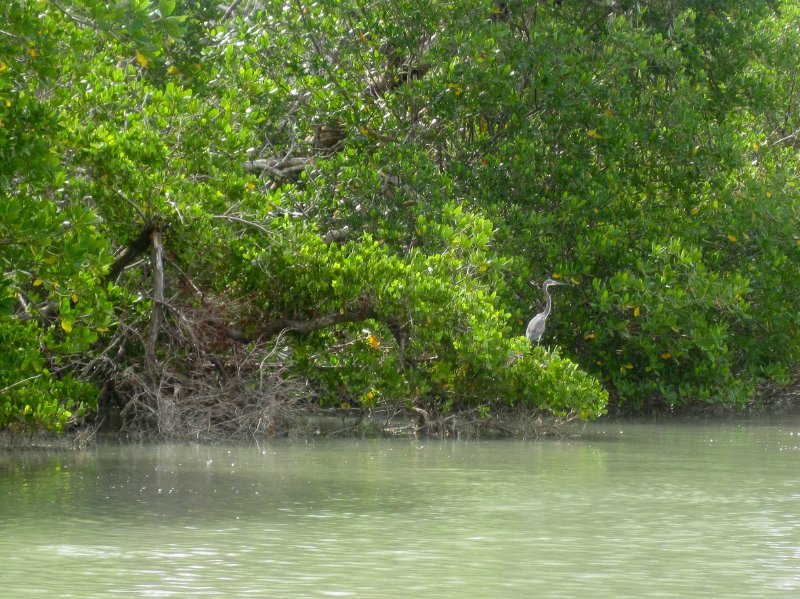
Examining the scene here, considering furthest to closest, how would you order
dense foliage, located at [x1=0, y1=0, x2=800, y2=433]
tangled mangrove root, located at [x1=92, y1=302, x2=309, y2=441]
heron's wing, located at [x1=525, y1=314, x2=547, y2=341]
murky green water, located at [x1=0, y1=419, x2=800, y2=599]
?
1. heron's wing, located at [x1=525, y1=314, x2=547, y2=341]
2. tangled mangrove root, located at [x1=92, y1=302, x2=309, y2=441]
3. dense foliage, located at [x1=0, y1=0, x2=800, y2=433]
4. murky green water, located at [x1=0, y1=419, x2=800, y2=599]

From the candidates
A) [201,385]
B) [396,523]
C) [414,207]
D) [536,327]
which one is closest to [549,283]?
[536,327]

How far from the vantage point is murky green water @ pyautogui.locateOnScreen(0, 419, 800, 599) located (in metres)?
5.49

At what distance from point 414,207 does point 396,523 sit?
7459 mm

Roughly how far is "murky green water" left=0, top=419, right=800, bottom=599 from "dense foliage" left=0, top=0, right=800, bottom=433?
1.33 meters

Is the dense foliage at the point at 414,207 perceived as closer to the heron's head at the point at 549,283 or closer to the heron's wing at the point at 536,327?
the heron's head at the point at 549,283

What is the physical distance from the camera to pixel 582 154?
51.3 ft

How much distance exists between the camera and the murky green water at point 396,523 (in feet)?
18.0

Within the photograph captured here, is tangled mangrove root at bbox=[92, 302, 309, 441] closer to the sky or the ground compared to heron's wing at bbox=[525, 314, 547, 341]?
closer to the ground

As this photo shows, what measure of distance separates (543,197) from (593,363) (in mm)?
2033

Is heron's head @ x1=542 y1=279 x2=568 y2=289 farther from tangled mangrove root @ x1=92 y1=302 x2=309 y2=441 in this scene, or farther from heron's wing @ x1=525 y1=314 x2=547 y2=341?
tangled mangrove root @ x1=92 y1=302 x2=309 y2=441

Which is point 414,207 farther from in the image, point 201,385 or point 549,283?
point 201,385

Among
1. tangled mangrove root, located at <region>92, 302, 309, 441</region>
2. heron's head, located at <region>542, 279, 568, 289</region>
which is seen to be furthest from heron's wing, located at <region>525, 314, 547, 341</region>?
tangled mangrove root, located at <region>92, 302, 309, 441</region>

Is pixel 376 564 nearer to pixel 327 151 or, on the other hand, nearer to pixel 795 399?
pixel 327 151

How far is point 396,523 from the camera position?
7059mm
